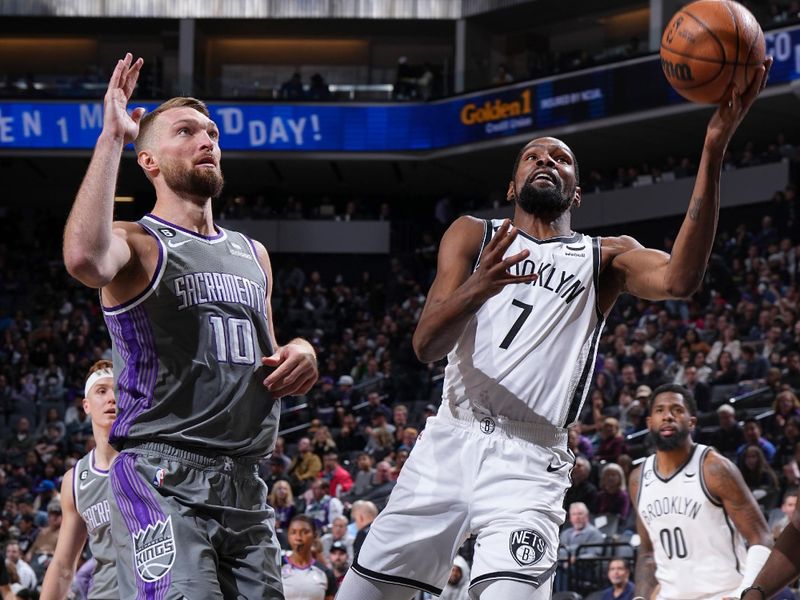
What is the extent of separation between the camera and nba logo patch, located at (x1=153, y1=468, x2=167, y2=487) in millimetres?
3822

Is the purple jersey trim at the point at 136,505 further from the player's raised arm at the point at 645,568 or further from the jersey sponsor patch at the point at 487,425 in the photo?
the player's raised arm at the point at 645,568

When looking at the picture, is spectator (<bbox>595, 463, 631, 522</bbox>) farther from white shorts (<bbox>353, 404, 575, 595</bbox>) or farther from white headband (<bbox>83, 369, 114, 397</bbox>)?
white shorts (<bbox>353, 404, 575, 595</bbox>)

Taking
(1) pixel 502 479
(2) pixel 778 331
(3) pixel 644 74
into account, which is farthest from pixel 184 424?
(3) pixel 644 74

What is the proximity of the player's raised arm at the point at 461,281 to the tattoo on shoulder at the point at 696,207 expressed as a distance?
596mm

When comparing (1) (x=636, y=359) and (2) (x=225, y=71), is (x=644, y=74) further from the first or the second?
(2) (x=225, y=71)

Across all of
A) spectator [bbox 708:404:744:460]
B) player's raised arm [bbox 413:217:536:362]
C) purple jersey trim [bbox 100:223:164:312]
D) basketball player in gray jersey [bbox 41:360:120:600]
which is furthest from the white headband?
spectator [bbox 708:404:744:460]

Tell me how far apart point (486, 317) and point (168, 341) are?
4.18 feet

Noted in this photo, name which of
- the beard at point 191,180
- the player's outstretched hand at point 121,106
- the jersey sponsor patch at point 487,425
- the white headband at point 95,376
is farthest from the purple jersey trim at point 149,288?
the white headband at point 95,376

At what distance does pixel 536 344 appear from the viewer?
14.6 ft

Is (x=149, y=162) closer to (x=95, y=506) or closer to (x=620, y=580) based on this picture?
(x=95, y=506)

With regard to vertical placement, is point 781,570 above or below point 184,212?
below

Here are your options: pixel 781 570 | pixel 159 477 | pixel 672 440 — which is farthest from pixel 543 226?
pixel 672 440

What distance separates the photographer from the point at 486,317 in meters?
4.54

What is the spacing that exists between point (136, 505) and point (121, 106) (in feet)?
4.21
